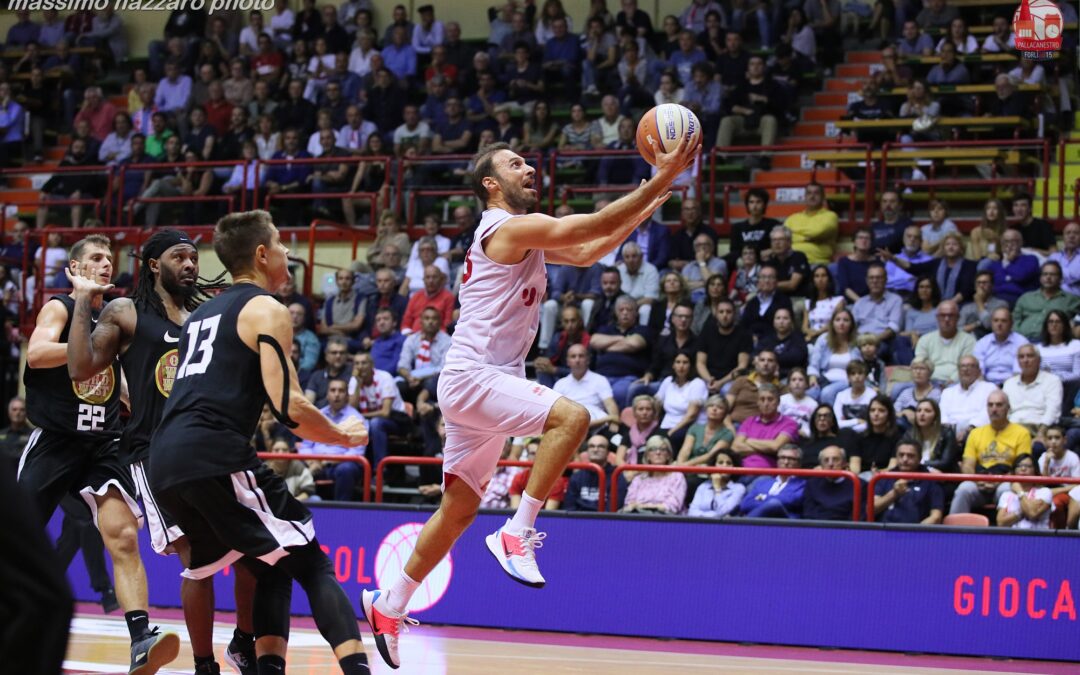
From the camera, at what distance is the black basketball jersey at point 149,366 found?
6.43 m

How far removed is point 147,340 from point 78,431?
3.60ft

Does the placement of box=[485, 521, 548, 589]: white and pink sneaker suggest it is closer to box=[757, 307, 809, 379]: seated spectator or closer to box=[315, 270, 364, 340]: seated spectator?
box=[757, 307, 809, 379]: seated spectator

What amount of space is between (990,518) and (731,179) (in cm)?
782

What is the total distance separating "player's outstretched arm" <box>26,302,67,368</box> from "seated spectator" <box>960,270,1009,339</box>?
352 inches

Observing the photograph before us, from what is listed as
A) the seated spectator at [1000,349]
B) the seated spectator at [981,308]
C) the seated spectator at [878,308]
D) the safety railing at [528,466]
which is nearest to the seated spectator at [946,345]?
the seated spectator at [1000,349]

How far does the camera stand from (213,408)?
5219 mm

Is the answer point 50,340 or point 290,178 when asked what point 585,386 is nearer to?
point 50,340

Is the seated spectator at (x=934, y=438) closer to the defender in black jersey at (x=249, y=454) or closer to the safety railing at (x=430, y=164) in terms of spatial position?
the safety railing at (x=430, y=164)

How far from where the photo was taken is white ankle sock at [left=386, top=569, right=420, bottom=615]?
22.4 feet

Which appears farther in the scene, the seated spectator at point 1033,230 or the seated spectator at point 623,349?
the seated spectator at point 1033,230

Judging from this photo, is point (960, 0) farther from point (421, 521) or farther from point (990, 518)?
point (421, 521)

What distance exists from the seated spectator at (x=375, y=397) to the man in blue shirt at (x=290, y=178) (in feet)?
16.8

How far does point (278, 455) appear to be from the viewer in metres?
11.6

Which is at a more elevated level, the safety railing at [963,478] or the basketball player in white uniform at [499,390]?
the basketball player in white uniform at [499,390]
